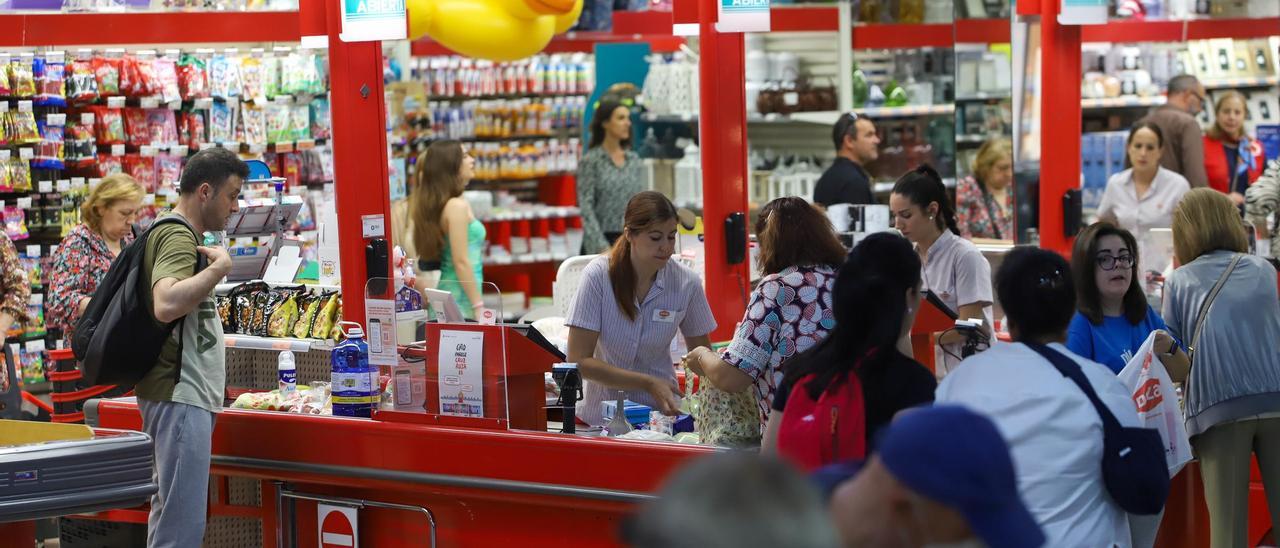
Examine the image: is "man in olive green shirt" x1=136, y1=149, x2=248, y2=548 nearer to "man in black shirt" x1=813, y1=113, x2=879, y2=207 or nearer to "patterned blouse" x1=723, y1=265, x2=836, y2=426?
"patterned blouse" x1=723, y1=265, x2=836, y2=426

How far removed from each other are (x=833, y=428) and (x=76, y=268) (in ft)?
16.8

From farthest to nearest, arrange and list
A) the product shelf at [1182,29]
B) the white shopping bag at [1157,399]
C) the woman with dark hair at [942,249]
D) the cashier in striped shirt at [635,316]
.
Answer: the product shelf at [1182,29], the woman with dark hair at [942,249], the cashier in striped shirt at [635,316], the white shopping bag at [1157,399]

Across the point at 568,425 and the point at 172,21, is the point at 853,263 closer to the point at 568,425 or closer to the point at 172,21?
the point at 568,425

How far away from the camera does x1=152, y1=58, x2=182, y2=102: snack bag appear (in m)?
8.62

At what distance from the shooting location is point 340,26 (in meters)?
6.34

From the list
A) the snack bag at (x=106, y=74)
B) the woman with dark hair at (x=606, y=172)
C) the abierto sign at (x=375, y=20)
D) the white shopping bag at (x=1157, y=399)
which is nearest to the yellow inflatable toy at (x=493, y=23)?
the woman with dark hair at (x=606, y=172)

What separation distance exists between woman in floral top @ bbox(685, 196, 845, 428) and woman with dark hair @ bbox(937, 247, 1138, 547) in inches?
35.4

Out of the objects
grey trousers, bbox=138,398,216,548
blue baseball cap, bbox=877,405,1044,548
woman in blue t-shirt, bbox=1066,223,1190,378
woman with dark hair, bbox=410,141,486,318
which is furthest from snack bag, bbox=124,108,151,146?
blue baseball cap, bbox=877,405,1044,548

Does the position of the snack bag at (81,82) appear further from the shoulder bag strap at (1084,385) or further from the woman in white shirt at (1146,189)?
the shoulder bag strap at (1084,385)

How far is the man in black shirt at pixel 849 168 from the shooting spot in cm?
A: 832

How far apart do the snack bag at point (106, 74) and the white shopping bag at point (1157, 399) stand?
6214 mm

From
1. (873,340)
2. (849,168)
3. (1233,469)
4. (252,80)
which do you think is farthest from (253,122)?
(873,340)

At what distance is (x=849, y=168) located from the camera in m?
8.39

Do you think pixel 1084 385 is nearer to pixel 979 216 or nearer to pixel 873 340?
pixel 873 340
